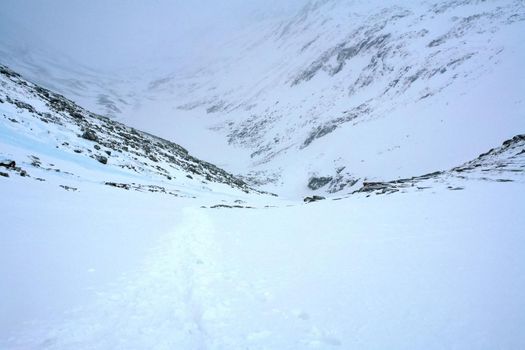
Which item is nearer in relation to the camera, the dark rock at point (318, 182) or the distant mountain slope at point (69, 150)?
the distant mountain slope at point (69, 150)

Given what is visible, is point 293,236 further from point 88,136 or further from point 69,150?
point 88,136

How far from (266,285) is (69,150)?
20.7m

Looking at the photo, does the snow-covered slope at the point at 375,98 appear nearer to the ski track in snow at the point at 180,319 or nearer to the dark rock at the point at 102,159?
the dark rock at the point at 102,159

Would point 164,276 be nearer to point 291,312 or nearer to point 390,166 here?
point 291,312

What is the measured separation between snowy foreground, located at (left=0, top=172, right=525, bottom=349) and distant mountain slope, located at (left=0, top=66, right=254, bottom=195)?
920 centimetres

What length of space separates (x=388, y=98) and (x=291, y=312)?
50.6 meters

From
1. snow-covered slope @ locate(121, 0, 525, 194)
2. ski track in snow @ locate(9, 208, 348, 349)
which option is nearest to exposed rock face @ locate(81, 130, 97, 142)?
ski track in snow @ locate(9, 208, 348, 349)

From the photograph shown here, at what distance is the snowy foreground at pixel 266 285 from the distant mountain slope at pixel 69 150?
30.2 ft

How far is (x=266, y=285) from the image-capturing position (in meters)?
4.91

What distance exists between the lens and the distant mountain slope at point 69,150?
1767cm

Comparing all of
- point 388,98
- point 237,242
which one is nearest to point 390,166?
point 388,98

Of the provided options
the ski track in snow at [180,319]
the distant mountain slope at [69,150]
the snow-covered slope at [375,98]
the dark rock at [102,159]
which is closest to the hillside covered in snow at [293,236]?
the ski track in snow at [180,319]

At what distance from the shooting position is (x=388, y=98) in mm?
49312

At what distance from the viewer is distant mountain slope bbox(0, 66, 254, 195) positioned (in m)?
17.7
